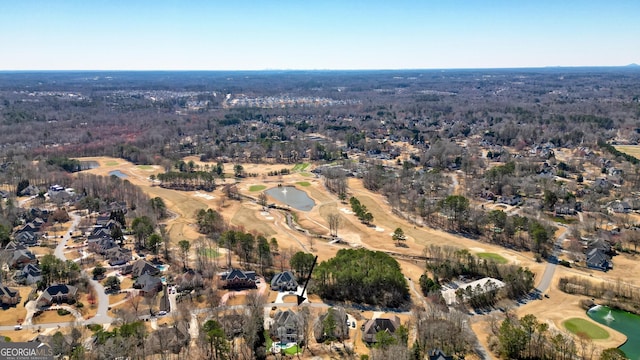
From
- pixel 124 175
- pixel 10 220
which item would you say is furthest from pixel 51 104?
pixel 10 220

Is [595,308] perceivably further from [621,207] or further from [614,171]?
[614,171]

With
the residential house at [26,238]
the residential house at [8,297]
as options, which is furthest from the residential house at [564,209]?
the residential house at [26,238]

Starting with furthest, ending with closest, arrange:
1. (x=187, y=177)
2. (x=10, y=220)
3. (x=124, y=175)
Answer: (x=124, y=175), (x=187, y=177), (x=10, y=220)

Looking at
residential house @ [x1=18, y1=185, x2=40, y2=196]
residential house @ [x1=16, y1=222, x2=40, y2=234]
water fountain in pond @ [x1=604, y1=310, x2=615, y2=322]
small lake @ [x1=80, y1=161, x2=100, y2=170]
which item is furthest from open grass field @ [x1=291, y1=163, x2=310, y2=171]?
water fountain in pond @ [x1=604, y1=310, x2=615, y2=322]

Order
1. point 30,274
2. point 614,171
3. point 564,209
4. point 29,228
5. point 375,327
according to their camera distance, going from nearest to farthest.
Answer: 1. point 375,327
2. point 30,274
3. point 29,228
4. point 564,209
5. point 614,171

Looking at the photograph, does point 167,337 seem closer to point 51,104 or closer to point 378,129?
point 378,129

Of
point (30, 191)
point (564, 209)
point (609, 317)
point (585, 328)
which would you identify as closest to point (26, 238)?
point (30, 191)
